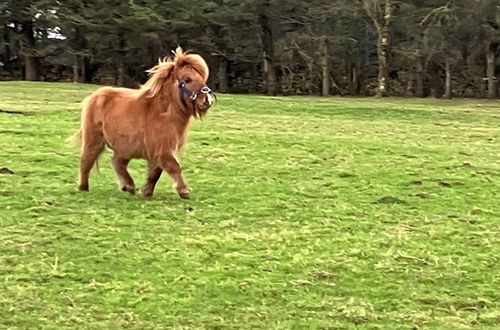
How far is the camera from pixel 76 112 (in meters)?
14.0

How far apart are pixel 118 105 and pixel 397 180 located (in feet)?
9.29

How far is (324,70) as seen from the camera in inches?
1085

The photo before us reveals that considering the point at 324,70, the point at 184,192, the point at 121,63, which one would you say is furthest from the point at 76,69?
the point at 184,192

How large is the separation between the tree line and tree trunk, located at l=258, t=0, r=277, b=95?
3cm

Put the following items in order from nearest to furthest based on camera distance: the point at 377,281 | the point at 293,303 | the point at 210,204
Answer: the point at 293,303
the point at 377,281
the point at 210,204

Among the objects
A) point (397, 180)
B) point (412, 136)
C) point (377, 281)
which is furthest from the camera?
point (412, 136)

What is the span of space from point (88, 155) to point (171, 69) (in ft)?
3.26

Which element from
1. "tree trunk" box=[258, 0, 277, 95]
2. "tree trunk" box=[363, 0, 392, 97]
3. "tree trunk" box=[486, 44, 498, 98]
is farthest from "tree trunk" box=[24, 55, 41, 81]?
"tree trunk" box=[486, 44, 498, 98]

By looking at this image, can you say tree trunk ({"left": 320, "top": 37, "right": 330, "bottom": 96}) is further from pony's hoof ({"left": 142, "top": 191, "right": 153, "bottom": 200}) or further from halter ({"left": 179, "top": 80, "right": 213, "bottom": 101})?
pony's hoof ({"left": 142, "top": 191, "right": 153, "bottom": 200})

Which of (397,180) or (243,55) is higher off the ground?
(243,55)

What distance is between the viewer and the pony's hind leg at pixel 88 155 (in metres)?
7.07

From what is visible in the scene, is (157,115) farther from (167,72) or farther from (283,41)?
(283,41)

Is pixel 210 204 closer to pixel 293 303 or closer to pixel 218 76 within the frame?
pixel 293 303

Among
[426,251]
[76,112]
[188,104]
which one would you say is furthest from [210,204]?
[76,112]
